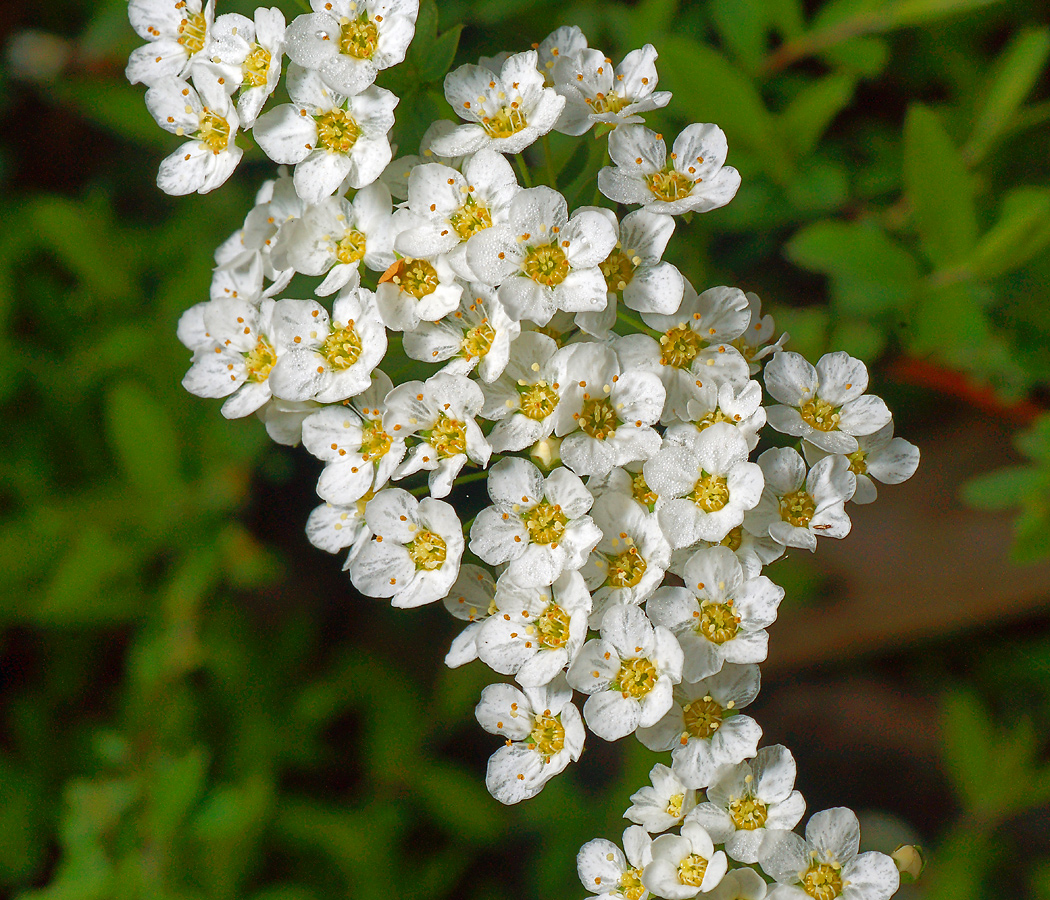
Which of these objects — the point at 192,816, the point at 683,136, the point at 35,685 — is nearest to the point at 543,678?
the point at 683,136

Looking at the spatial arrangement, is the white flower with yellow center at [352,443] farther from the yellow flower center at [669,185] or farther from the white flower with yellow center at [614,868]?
the white flower with yellow center at [614,868]

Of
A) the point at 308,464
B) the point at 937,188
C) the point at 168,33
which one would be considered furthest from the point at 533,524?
the point at 308,464

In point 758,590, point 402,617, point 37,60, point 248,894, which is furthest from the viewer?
point 402,617

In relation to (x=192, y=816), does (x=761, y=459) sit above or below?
above

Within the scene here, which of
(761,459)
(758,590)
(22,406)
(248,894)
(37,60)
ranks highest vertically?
(37,60)

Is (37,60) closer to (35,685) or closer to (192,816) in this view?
(35,685)

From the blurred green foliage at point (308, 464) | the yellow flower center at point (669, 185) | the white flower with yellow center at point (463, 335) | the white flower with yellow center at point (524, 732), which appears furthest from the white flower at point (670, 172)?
the white flower with yellow center at point (524, 732)

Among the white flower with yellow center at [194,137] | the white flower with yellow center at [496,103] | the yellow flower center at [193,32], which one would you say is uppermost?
the yellow flower center at [193,32]
